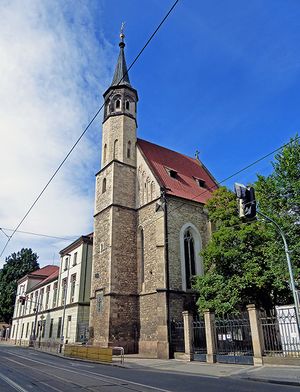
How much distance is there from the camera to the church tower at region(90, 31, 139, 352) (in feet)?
70.1

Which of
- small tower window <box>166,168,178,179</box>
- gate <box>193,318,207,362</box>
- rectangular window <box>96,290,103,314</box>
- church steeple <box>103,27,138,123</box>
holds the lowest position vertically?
gate <box>193,318,207,362</box>

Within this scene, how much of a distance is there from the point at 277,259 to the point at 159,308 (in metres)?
7.55

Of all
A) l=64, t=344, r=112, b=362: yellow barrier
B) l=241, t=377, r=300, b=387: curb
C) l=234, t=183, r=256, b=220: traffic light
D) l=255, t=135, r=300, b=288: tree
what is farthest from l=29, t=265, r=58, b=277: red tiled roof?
l=234, t=183, r=256, b=220: traffic light

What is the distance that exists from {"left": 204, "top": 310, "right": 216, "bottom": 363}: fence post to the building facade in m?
14.9

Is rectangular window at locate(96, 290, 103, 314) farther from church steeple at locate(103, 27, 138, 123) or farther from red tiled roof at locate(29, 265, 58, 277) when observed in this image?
red tiled roof at locate(29, 265, 58, 277)

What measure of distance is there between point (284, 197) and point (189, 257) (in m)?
7.98

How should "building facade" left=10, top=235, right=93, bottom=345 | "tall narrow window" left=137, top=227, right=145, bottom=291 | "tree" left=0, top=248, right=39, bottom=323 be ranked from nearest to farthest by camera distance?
1. "tall narrow window" left=137, top=227, right=145, bottom=291
2. "building facade" left=10, top=235, right=93, bottom=345
3. "tree" left=0, top=248, right=39, bottom=323

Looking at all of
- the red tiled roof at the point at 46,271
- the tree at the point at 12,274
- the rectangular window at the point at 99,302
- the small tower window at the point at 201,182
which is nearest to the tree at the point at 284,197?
the small tower window at the point at 201,182

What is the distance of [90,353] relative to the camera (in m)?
19.1

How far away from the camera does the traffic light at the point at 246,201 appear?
32.3 ft

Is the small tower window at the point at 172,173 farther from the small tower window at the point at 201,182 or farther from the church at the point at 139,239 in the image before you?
the small tower window at the point at 201,182

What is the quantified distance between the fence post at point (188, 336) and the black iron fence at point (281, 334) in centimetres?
429

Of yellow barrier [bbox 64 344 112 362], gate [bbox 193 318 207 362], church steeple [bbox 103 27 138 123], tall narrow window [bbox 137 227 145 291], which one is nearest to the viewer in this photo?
yellow barrier [bbox 64 344 112 362]

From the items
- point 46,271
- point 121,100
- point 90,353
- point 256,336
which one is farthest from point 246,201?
point 46,271
